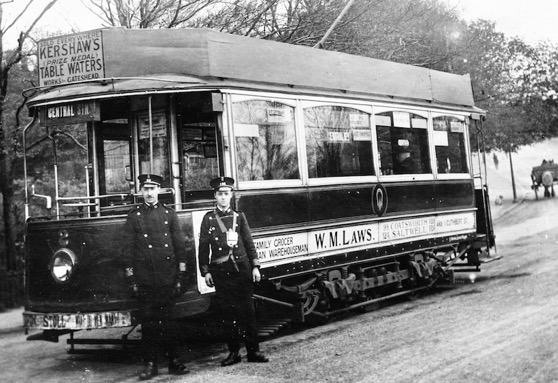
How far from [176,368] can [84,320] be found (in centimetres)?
96

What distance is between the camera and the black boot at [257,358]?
24.5 feet

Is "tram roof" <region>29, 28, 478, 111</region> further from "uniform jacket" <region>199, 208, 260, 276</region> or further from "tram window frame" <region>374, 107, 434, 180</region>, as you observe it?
"tram window frame" <region>374, 107, 434, 180</region>

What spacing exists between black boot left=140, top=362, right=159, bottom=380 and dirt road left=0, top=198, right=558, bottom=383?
0.11m

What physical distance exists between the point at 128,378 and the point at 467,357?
313cm

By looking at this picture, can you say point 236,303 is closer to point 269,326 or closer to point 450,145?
point 269,326

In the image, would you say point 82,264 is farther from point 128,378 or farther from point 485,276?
point 485,276

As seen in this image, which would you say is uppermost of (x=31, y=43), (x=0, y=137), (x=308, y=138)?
(x=31, y=43)

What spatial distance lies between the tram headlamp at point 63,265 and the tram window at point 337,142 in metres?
3.03

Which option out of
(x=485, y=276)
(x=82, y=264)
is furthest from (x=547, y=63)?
(x=82, y=264)

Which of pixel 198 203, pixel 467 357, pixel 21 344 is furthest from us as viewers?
pixel 21 344

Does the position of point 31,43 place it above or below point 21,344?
above

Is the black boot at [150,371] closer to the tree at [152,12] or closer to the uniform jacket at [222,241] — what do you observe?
the uniform jacket at [222,241]

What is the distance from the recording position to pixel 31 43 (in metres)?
15.2

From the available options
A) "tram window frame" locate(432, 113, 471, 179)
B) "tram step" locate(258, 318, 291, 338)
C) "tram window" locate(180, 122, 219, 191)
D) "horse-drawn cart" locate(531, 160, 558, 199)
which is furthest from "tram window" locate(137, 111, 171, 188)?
"horse-drawn cart" locate(531, 160, 558, 199)
